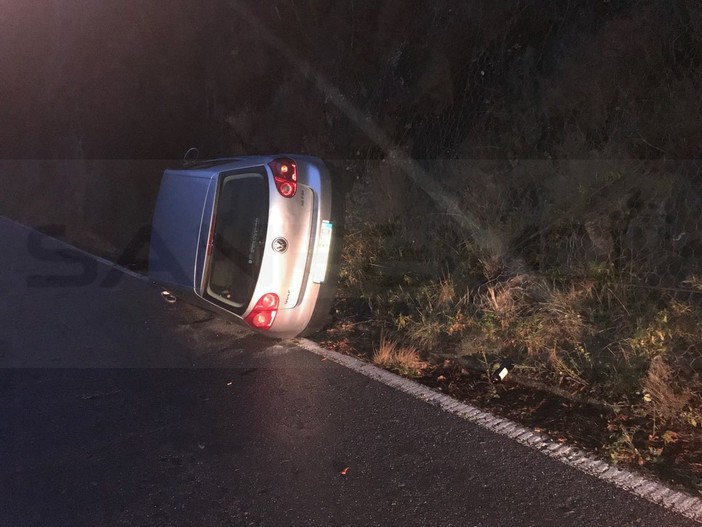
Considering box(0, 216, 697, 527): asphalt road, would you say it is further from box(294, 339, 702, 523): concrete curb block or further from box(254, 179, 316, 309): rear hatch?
box(254, 179, 316, 309): rear hatch

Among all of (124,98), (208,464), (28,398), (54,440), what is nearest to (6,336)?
(28,398)

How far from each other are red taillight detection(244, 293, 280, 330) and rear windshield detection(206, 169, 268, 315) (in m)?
0.10

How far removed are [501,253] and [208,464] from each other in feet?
10.5

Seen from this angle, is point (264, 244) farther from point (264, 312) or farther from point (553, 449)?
point (553, 449)

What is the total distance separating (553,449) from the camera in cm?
349

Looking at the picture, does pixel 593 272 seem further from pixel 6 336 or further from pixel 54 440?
pixel 6 336

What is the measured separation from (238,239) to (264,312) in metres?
0.69

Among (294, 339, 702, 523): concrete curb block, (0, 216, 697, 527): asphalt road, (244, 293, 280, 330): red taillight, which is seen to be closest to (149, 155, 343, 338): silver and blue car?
(244, 293, 280, 330): red taillight

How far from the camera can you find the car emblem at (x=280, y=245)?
5000 mm

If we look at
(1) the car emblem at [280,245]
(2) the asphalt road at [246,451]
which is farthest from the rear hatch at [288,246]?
(2) the asphalt road at [246,451]

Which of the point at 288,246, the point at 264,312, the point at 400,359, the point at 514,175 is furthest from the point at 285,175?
the point at 514,175

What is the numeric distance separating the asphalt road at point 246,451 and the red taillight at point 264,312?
0.39 meters

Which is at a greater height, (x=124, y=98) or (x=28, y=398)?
(x=124, y=98)

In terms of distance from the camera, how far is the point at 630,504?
9.70 feet
